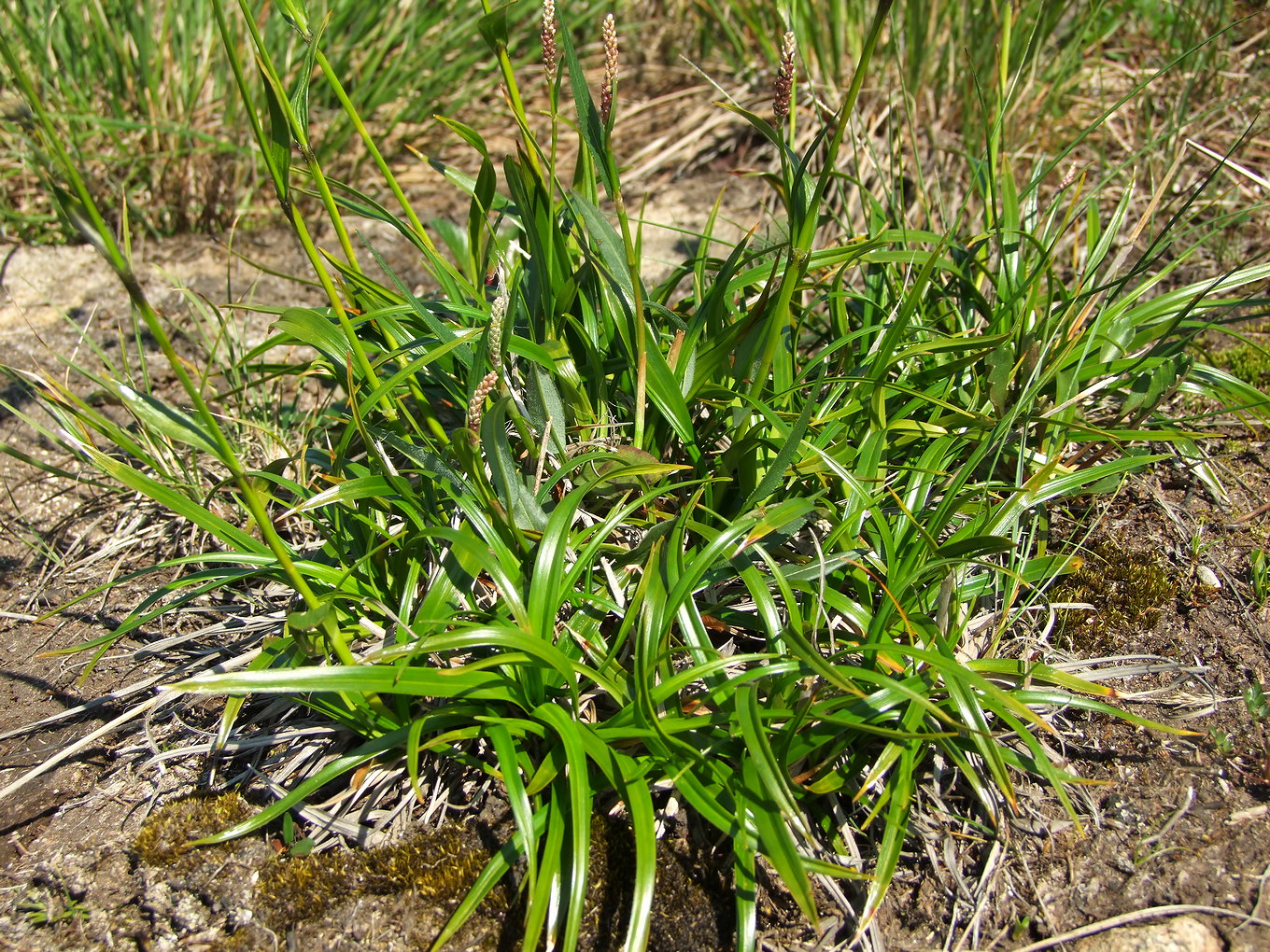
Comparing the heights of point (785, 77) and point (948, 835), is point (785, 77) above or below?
above

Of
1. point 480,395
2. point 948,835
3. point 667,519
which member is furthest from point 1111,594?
point 480,395

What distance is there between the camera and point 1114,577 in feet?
6.63

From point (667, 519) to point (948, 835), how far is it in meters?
0.75

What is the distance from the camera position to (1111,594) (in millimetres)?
1983

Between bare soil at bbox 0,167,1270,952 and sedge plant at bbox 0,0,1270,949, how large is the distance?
85mm

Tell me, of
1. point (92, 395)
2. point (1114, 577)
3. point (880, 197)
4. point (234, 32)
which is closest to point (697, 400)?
point (1114, 577)

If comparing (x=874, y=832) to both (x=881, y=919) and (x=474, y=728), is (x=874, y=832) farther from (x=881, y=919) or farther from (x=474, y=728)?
(x=474, y=728)

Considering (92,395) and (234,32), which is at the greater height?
(234,32)

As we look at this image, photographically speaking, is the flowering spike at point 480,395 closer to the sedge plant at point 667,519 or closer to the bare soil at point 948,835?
the sedge plant at point 667,519

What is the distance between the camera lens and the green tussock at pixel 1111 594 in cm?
193

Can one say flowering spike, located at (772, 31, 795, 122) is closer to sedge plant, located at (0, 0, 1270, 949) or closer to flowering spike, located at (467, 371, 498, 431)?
sedge plant, located at (0, 0, 1270, 949)

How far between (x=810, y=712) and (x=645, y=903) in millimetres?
398

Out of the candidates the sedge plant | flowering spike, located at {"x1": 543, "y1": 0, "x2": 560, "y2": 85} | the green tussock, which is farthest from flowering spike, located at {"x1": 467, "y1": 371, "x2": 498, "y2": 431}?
the green tussock

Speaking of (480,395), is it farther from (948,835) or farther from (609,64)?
(948,835)
